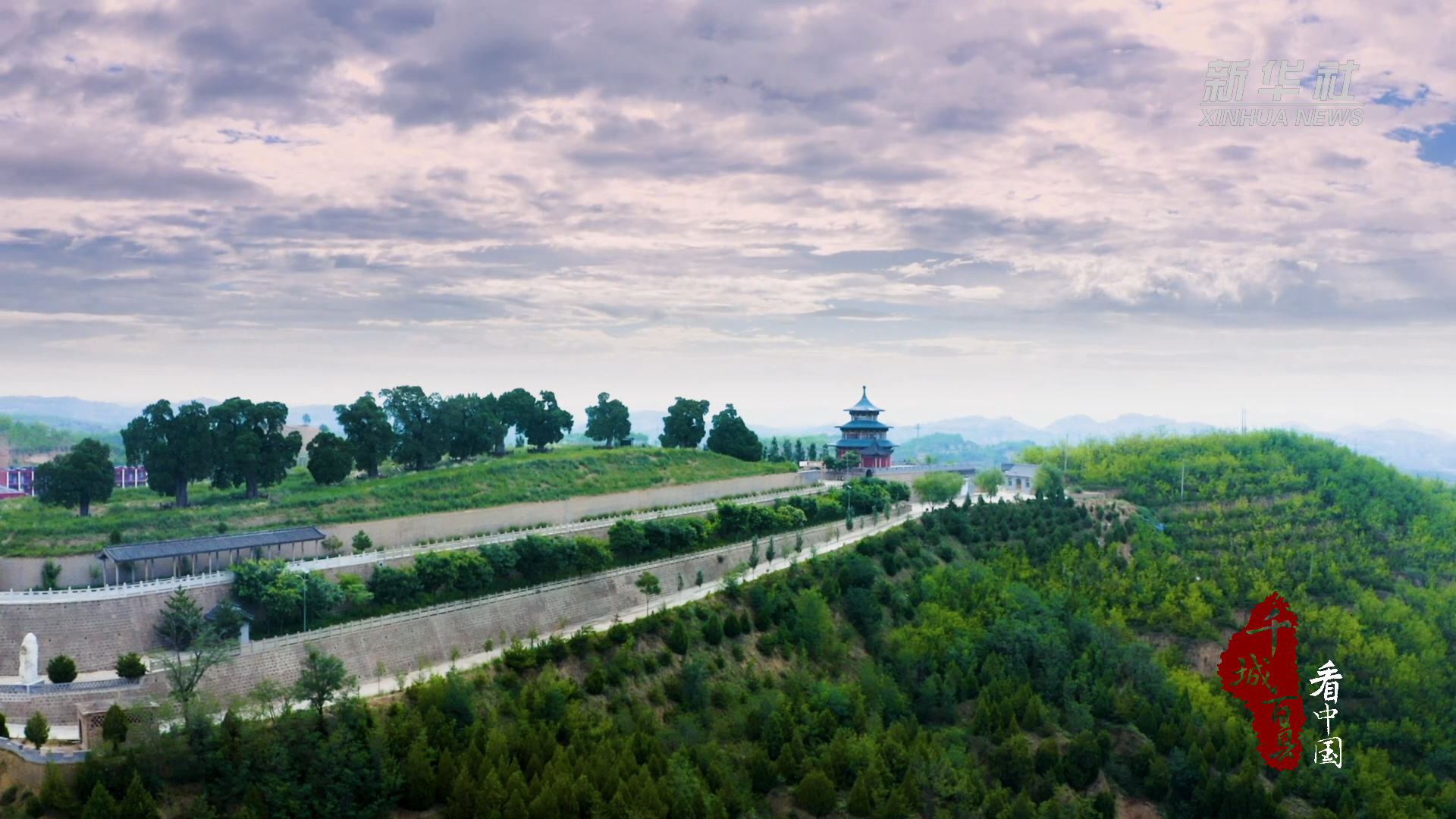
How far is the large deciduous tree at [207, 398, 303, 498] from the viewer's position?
164ft

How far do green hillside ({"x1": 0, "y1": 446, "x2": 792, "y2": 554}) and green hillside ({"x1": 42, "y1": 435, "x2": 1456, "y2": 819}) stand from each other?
14.3 m

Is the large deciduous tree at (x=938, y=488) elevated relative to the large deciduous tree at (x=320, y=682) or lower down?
elevated

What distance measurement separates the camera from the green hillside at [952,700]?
30328mm

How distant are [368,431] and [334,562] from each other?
55.8 ft

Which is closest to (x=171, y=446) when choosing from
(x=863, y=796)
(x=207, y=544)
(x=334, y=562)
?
(x=207, y=544)

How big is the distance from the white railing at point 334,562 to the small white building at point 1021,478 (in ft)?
84.6

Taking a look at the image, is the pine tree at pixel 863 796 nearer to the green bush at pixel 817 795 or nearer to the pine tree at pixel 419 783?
the green bush at pixel 817 795

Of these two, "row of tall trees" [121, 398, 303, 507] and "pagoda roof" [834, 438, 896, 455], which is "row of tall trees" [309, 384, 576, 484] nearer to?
"row of tall trees" [121, 398, 303, 507]

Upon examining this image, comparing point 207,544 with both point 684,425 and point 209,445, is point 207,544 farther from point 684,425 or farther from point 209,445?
point 684,425

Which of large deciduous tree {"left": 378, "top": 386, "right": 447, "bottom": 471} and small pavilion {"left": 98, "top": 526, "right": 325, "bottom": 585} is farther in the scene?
large deciduous tree {"left": 378, "top": 386, "right": 447, "bottom": 471}

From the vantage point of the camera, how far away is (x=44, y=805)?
Answer: 2711 centimetres

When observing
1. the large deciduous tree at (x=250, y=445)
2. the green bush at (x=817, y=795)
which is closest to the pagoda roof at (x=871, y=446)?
the large deciduous tree at (x=250, y=445)

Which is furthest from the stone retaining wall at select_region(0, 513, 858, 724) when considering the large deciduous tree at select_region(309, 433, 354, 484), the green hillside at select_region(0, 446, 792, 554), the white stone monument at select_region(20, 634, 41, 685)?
the large deciduous tree at select_region(309, 433, 354, 484)

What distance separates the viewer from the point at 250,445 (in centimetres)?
5025
